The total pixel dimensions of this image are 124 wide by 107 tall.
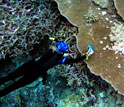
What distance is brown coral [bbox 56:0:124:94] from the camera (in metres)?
3.20


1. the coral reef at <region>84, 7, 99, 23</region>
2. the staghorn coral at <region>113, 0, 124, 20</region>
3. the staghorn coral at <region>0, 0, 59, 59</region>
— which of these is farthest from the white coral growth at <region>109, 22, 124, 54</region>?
the staghorn coral at <region>0, 0, 59, 59</region>

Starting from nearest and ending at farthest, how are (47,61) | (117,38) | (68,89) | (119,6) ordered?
(47,61) < (117,38) < (119,6) < (68,89)

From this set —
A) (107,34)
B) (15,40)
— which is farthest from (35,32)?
(107,34)

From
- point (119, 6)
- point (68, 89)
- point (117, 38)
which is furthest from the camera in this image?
point (68, 89)

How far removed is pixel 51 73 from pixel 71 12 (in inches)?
80.3

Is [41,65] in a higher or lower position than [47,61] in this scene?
lower

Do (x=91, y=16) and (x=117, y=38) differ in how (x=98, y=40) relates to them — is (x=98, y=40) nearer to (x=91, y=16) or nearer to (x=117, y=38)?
(x=117, y=38)

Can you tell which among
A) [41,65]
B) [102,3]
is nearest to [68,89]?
[41,65]

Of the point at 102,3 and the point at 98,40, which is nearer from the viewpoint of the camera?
the point at 98,40

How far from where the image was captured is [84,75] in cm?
367

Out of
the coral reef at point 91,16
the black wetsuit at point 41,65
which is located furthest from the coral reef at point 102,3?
the black wetsuit at point 41,65

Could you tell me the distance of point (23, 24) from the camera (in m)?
3.59

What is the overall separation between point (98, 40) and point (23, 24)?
6.70 feet

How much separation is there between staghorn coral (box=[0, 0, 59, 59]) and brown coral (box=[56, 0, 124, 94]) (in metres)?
0.59
